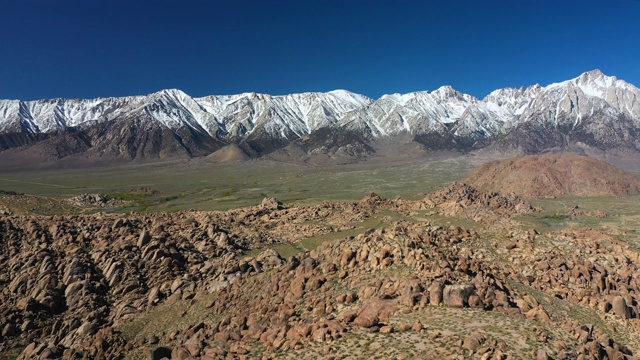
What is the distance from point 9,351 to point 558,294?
31441mm

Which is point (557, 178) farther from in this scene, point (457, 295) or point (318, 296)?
point (318, 296)

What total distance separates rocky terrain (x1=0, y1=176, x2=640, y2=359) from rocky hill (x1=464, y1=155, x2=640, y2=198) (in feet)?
174

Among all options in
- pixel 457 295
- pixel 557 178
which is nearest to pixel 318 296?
pixel 457 295

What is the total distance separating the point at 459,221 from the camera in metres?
55.2

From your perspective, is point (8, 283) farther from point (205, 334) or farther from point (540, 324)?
point (540, 324)

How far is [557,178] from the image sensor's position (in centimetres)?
9231

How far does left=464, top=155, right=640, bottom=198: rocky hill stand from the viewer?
289 feet

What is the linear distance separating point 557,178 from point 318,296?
Answer: 290ft

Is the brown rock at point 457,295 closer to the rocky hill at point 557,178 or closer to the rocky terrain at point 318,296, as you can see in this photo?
the rocky terrain at point 318,296

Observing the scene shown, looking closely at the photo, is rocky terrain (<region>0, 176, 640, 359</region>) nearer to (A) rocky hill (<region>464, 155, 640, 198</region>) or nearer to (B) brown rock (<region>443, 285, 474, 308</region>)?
(B) brown rock (<region>443, 285, 474, 308</region>)

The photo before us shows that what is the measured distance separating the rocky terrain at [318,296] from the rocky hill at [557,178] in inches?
2090

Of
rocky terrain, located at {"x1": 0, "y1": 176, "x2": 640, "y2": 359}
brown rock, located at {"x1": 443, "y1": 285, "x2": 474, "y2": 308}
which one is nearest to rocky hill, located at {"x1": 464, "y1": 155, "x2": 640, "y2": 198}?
rocky terrain, located at {"x1": 0, "y1": 176, "x2": 640, "y2": 359}

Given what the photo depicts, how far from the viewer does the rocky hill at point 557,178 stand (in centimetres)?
8812

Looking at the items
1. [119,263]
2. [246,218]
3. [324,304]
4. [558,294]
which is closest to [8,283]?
[119,263]
